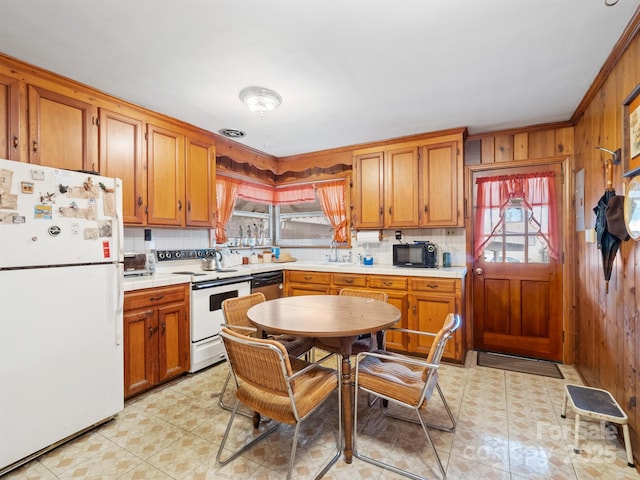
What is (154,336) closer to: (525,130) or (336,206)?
(336,206)

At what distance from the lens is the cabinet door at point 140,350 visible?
238cm

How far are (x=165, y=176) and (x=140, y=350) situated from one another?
5.07ft

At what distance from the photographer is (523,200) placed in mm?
3320

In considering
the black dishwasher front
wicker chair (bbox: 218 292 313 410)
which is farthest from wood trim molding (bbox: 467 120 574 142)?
wicker chair (bbox: 218 292 313 410)

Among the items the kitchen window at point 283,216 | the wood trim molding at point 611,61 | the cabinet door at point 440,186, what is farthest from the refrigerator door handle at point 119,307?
the wood trim molding at point 611,61

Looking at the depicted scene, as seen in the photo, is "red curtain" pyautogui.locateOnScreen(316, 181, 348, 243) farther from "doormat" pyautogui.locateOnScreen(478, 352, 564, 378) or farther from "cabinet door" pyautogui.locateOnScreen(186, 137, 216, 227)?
"doormat" pyautogui.locateOnScreen(478, 352, 564, 378)

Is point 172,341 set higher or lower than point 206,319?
lower

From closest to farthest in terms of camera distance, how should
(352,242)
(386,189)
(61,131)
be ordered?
1. (61,131)
2. (386,189)
3. (352,242)

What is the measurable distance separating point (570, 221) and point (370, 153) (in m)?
2.14

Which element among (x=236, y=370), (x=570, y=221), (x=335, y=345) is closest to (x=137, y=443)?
(x=236, y=370)

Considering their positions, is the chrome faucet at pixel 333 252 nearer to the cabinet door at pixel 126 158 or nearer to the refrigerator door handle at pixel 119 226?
the cabinet door at pixel 126 158

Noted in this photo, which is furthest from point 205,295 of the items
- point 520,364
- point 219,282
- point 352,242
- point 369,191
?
point 520,364

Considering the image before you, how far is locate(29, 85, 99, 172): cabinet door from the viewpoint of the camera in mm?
2150

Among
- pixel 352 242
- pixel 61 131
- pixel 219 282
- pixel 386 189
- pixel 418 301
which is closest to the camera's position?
pixel 61 131
